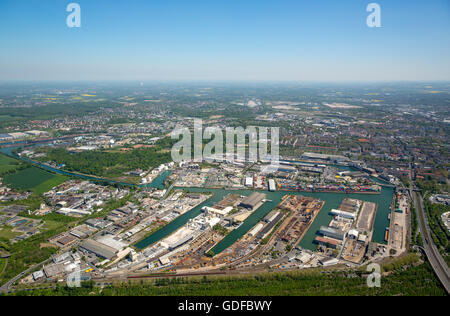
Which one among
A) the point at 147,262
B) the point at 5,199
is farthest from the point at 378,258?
the point at 5,199

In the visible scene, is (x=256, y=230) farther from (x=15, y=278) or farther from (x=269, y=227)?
(x=15, y=278)

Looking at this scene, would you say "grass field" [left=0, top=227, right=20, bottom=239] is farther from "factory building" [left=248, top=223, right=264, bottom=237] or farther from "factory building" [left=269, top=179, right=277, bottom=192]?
"factory building" [left=269, top=179, right=277, bottom=192]

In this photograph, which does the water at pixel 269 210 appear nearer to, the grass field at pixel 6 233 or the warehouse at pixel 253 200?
the warehouse at pixel 253 200

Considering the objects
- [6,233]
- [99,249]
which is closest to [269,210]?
[99,249]
